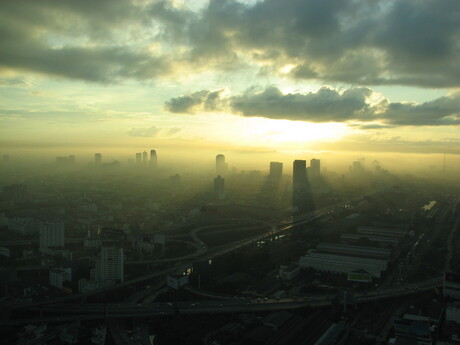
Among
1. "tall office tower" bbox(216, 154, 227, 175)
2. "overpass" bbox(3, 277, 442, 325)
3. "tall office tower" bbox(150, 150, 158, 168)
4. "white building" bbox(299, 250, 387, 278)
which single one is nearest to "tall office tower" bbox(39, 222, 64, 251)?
"overpass" bbox(3, 277, 442, 325)

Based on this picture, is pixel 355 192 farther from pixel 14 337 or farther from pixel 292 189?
pixel 14 337

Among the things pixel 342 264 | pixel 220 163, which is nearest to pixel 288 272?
pixel 342 264

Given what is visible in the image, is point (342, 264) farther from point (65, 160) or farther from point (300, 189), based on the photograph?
point (65, 160)

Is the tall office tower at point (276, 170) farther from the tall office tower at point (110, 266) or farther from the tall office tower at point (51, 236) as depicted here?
the tall office tower at point (110, 266)

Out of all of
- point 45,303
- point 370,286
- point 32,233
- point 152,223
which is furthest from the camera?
point 152,223

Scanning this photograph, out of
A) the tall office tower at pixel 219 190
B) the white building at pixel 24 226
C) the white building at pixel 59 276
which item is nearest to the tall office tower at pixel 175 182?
the tall office tower at pixel 219 190

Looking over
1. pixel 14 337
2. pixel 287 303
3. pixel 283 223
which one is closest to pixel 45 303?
pixel 14 337

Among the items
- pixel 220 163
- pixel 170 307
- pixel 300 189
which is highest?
pixel 220 163

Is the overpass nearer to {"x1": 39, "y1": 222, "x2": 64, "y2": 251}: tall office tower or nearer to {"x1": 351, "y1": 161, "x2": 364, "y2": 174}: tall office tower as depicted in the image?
{"x1": 39, "y1": 222, "x2": 64, "y2": 251}: tall office tower
